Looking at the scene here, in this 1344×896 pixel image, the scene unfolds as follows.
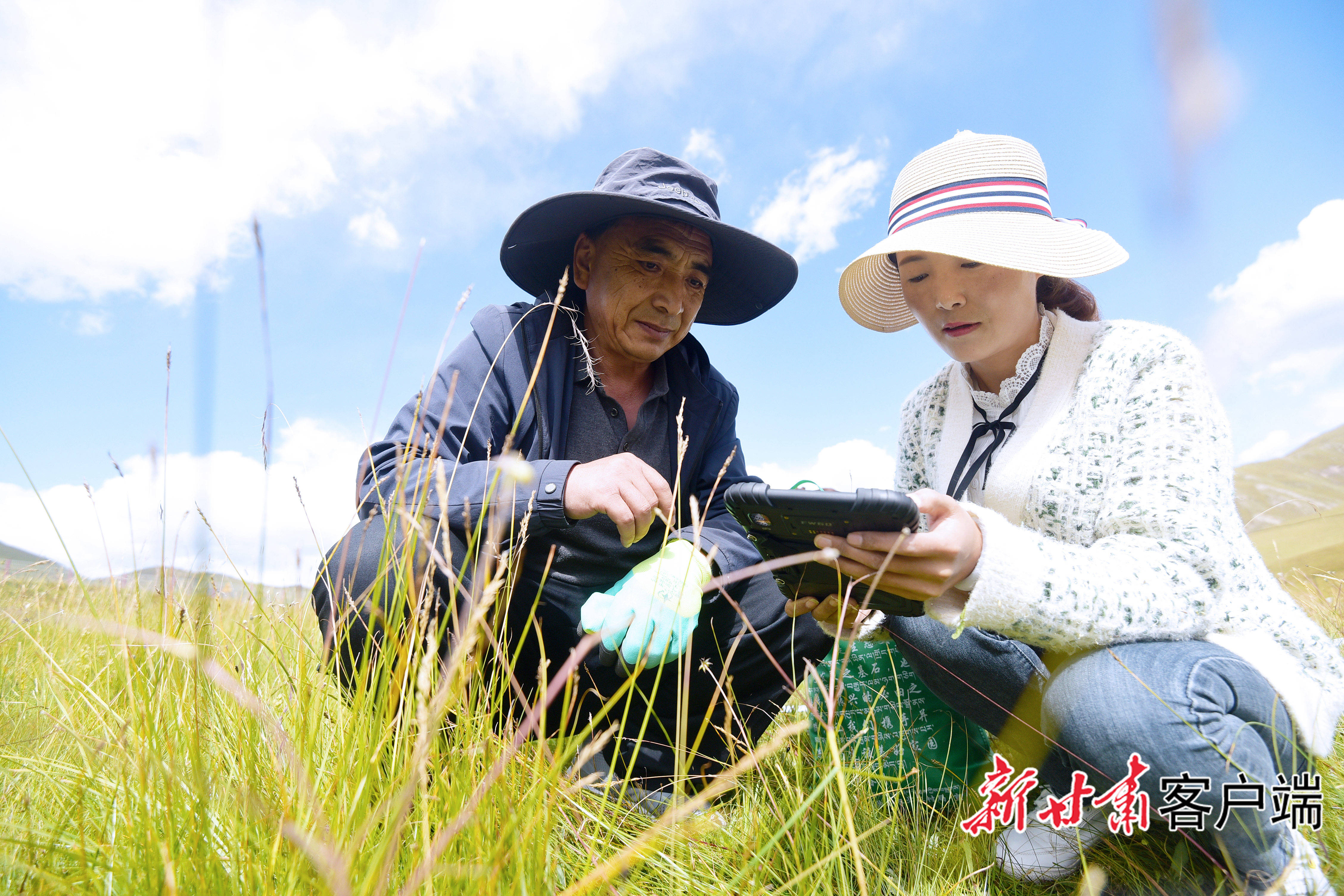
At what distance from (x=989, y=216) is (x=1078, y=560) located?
1120 mm

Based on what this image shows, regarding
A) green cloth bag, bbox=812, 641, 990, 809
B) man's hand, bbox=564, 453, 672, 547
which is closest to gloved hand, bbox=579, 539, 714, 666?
man's hand, bbox=564, 453, 672, 547

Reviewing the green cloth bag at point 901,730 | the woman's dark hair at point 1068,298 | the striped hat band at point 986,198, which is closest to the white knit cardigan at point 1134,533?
the woman's dark hair at point 1068,298

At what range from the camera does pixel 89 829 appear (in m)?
1.32

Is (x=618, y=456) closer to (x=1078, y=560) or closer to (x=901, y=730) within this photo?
(x=901, y=730)

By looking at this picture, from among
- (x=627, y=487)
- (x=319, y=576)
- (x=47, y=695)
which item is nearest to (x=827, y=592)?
(x=627, y=487)

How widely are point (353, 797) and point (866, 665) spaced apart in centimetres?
193

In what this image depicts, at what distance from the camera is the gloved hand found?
2.08 m

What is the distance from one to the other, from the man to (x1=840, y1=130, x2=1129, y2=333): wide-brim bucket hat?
0.79 metres

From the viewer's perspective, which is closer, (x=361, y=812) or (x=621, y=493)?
(x=361, y=812)

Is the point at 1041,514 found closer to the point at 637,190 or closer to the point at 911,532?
the point at 911,532

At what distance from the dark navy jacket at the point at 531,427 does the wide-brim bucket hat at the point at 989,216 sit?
1012 mm

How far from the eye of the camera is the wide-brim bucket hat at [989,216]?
2.12m

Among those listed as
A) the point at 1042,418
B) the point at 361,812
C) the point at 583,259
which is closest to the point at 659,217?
the point at 583,259

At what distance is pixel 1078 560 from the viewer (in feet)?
5.89
